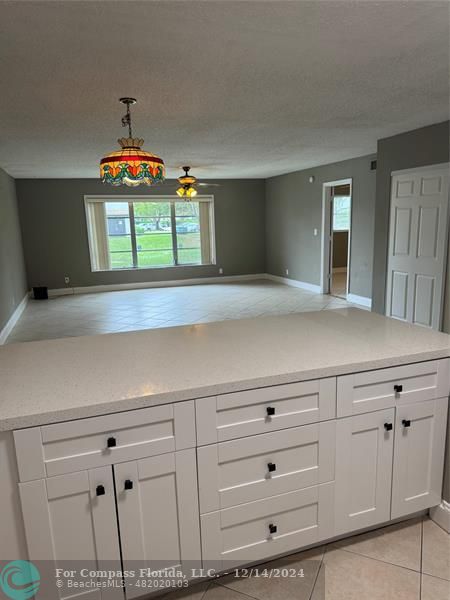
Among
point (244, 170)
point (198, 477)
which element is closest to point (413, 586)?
point (198, 477)

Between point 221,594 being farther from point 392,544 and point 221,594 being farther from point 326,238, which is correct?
point 326,238

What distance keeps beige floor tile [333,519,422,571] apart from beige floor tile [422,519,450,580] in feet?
0.09

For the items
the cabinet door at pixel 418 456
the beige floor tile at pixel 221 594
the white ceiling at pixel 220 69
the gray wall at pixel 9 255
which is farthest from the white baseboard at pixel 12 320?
the cabinet door at pixel 418 456

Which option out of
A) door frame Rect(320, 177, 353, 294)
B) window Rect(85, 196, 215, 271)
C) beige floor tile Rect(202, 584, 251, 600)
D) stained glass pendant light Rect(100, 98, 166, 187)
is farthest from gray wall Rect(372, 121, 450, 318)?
window Rect(85, 196, 215, 271)

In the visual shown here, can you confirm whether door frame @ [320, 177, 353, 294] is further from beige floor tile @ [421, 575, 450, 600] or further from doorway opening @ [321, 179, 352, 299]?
beige floor tile @ [421, 575, 450, 600]

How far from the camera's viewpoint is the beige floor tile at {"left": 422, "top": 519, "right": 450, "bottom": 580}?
1757 mm

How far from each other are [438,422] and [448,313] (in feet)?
1.83

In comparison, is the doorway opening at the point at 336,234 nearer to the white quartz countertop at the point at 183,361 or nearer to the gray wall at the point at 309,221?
A: the gray wall at the point at 309,221

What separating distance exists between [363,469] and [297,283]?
7.21 metres

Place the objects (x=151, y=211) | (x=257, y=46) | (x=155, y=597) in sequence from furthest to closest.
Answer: (x=151, y=211) < (x=257, y=46) < (x=155, y=597)

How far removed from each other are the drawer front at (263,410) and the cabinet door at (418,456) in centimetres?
42

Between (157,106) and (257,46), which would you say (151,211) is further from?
(257,46)

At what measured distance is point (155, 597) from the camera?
166 cm

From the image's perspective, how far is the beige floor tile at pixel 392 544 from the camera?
1828 millimetres
